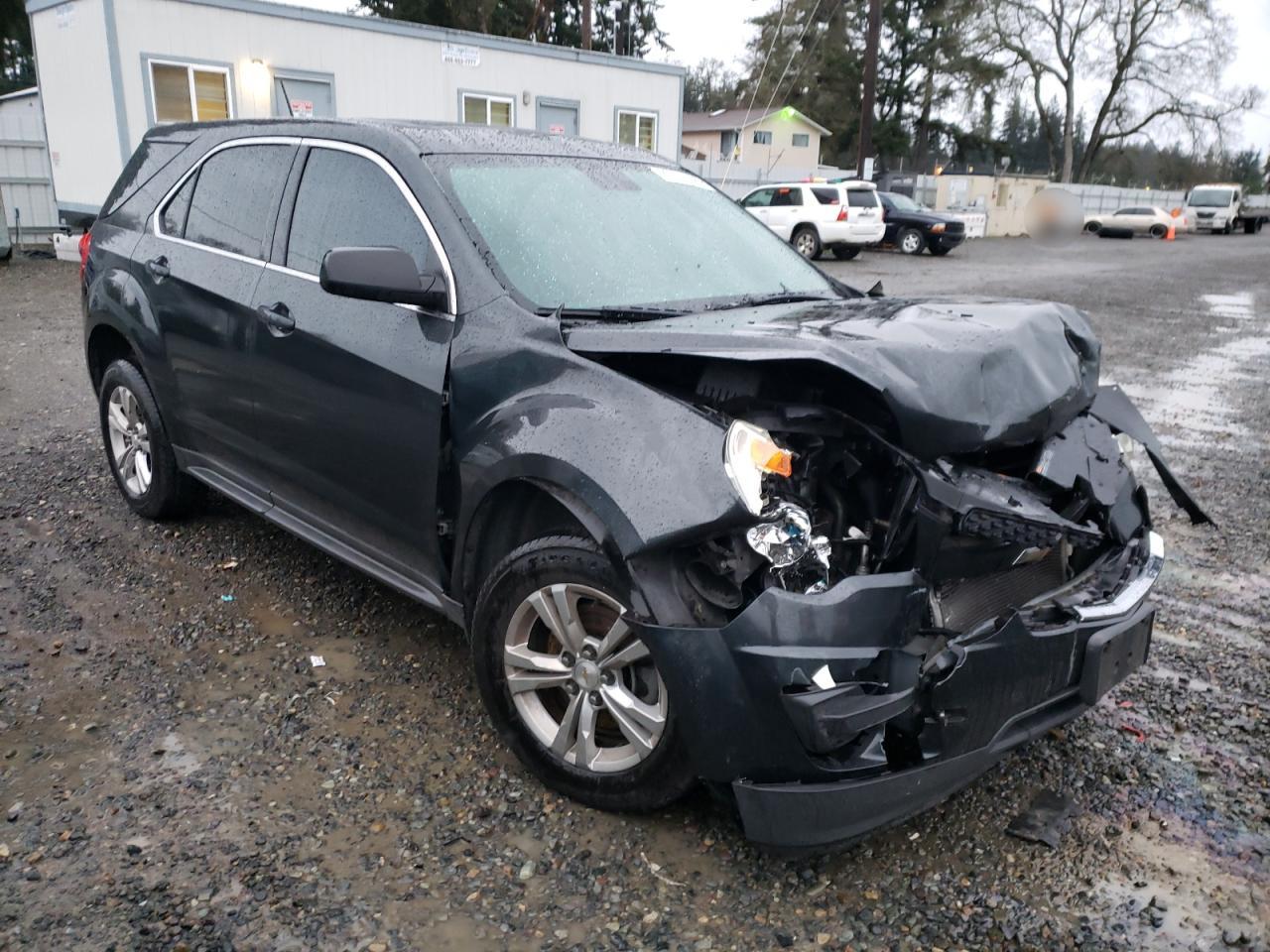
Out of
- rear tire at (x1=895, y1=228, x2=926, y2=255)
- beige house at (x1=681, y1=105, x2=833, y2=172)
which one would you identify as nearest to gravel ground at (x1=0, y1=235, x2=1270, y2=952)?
rear tire at (x1=895, y1=228, x2=926, y2=255)

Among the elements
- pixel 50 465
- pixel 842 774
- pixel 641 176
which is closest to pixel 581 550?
pixel 842 774

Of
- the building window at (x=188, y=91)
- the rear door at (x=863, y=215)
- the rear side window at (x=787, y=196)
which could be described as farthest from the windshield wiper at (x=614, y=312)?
the rear side window at (x=787, y=196)

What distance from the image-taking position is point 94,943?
2359 millimetres

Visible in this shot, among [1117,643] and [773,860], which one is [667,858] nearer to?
[773,860]

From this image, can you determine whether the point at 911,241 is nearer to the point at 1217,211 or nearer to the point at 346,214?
the point at 346,214

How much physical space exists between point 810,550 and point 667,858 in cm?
93

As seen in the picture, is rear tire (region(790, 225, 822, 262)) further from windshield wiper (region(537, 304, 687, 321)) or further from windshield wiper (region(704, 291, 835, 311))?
windshield wiper (region(537, 304, 687, 321))

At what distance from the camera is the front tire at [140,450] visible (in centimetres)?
471

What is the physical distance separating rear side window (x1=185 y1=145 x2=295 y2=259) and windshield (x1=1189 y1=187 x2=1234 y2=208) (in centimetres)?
5037

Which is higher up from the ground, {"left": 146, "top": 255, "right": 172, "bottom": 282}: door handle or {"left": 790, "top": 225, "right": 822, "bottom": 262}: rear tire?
{"left": 146, "top": 255, "right": 172, "bottom": 282}: door handle

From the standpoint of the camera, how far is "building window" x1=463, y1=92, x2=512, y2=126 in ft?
63.6

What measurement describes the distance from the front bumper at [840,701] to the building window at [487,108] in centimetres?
1838

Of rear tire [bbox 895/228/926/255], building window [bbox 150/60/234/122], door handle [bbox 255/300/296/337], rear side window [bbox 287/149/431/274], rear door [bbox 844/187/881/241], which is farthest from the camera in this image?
rear tire [bbox 895/228/926/255]

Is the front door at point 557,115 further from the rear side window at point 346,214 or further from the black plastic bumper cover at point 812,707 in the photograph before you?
the black plastic bumper cover at point 812,707
